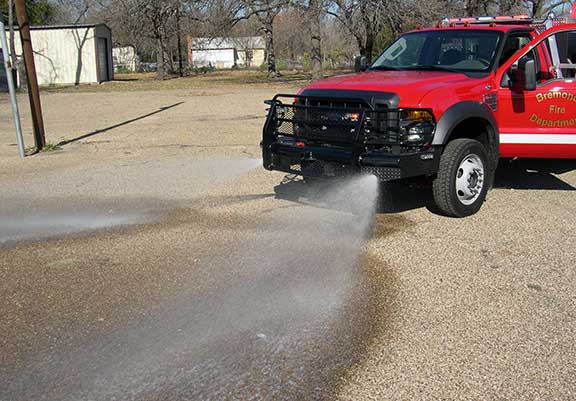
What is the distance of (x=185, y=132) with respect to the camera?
547 inches

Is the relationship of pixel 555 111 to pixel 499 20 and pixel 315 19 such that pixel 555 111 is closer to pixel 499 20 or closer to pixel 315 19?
pixel 499 20

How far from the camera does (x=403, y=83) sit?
20.1 ft

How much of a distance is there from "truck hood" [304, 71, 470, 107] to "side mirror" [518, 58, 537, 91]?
24.0 inches

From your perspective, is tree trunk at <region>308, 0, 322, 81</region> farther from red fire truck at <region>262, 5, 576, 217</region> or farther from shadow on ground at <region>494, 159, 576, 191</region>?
red fire truck at <region>262, 5, 576, 217</region>

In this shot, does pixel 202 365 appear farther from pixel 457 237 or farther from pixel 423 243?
pixel 457 237

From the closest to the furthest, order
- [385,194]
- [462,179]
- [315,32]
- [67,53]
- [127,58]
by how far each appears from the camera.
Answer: [462,179], [385,194], [315,32], [67,53], [127,58]

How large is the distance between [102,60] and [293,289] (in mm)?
38449

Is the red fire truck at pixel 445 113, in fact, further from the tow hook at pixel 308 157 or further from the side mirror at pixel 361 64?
the side mirror at pixel 361 64

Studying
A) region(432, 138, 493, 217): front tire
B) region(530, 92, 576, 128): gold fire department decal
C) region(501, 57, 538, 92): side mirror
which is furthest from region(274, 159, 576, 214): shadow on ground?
region(501, 57, 538, 92): side mirror

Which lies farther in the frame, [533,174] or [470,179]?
[533,174]

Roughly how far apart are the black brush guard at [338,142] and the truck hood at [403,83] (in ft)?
0.62

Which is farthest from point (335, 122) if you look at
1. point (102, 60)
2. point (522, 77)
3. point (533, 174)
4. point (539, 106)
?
point (102, 60)

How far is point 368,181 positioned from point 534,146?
7.39ft

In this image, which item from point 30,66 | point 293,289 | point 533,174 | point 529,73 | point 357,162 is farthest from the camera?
point 30,66
